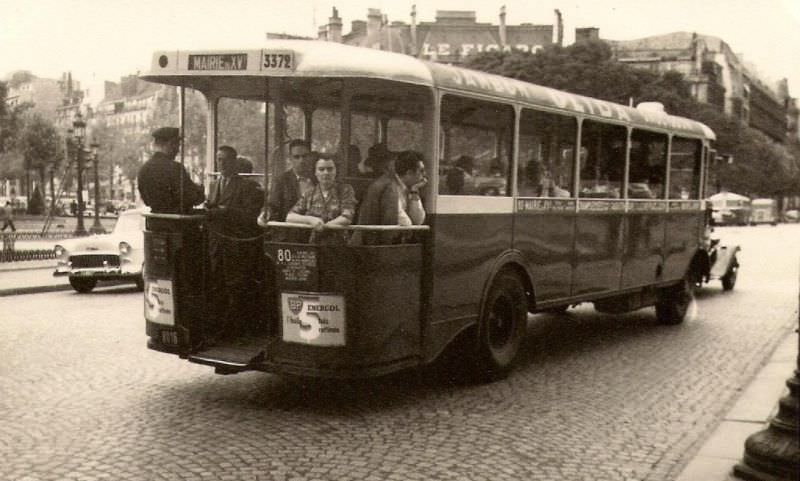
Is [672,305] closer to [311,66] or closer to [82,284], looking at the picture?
[311,66]

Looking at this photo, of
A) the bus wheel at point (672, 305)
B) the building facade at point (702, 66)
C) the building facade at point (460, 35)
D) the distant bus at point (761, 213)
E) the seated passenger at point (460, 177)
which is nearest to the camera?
the seated passenger at point (460, 177)

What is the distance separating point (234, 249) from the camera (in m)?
7.29

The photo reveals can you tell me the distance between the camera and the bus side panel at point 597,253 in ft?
30.9

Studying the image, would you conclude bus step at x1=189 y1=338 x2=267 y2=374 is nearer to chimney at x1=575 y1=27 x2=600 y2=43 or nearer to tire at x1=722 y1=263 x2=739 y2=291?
tire at x1=722 y1=263 x2=739 y2=291

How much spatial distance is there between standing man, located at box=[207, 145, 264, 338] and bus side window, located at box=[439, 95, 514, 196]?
1539 millimetres

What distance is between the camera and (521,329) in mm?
8344

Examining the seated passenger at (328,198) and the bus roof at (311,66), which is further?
the seated passenger at (328,198)

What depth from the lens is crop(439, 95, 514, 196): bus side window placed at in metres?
7.29

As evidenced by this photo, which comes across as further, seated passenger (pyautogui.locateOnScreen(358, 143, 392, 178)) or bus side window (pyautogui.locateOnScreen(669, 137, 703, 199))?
bus side window (pyautogui.locateOnScreen(669, 137, 703, 199))

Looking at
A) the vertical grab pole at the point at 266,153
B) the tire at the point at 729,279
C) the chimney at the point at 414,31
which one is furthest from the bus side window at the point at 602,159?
A: the chimney at the point at 414,31

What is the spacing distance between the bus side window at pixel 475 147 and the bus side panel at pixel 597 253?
5.55 feet

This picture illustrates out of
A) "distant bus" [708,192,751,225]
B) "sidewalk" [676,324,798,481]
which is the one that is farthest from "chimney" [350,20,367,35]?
"sidewalk" [676,324,798,481]

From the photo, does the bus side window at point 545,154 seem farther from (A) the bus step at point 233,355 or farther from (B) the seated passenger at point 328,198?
(A) the bus step at point 233,355

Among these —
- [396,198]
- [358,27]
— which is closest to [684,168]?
[396,198]
